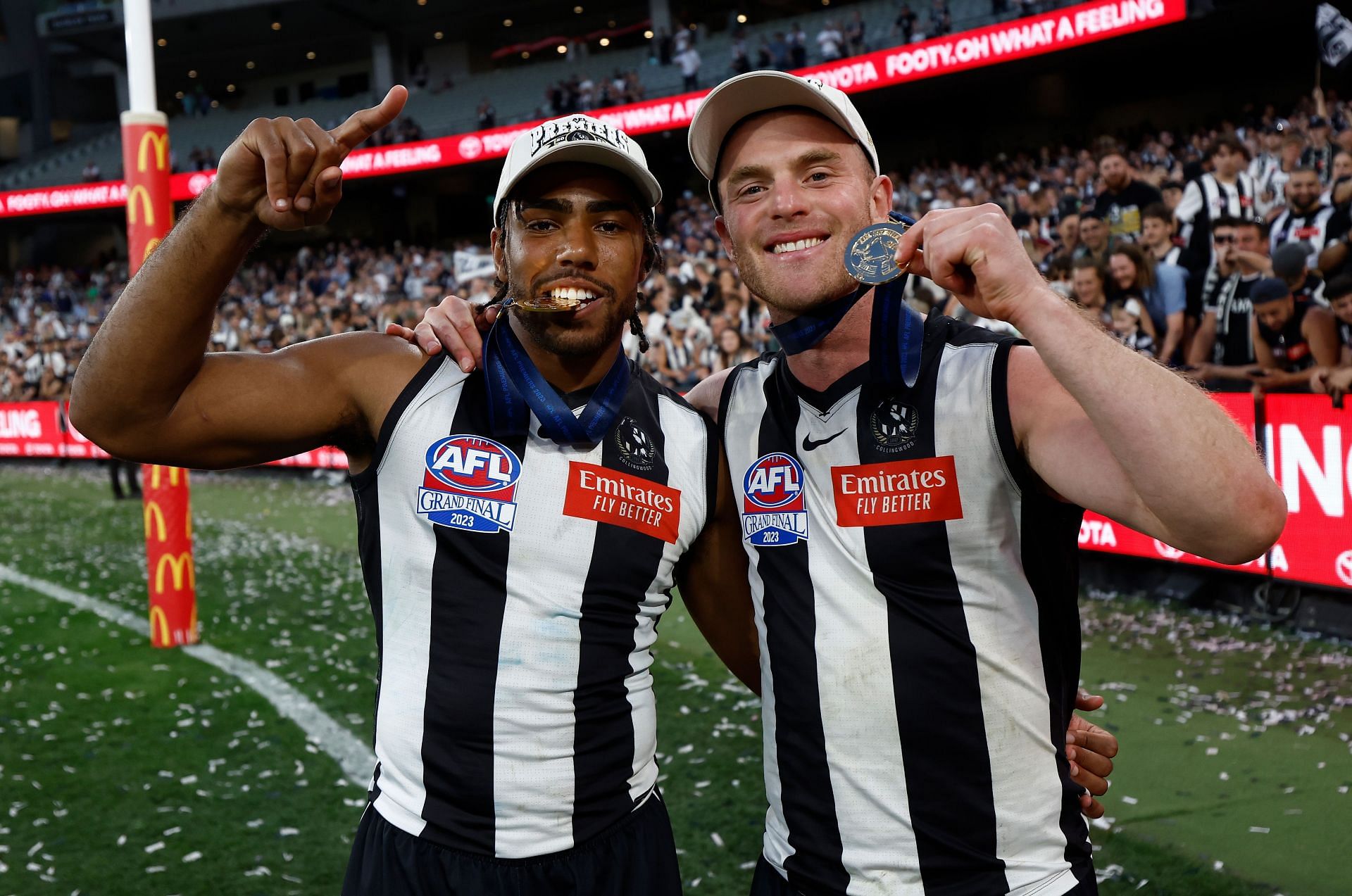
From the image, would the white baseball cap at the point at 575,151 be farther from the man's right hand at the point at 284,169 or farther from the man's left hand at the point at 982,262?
the man's left hand at the point at 982,262

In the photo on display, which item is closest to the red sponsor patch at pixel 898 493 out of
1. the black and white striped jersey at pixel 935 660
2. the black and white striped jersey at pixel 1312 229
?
the black and white striped jersey at pixel 935 660

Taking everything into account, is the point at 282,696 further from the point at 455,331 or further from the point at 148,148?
the point at 455,331

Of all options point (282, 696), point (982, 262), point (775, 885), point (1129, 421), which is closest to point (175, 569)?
point (282, 696)

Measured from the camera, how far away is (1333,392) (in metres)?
5.70

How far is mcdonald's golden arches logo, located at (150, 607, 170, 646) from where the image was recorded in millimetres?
6781

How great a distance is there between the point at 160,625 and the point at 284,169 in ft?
19.7

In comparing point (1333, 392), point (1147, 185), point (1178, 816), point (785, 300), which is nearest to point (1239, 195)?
point (1147, 185)

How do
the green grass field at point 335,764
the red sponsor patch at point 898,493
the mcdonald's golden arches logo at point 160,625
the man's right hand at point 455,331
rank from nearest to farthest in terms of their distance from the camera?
the red sponsor patch at point 898,493 → the man's right hand at point 455,331 → the green grass field at point 335,764 → the mcdonald's golden arches logo at point 160,625

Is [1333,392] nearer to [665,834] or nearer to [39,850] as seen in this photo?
[665,834]

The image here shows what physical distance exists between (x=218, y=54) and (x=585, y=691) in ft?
122

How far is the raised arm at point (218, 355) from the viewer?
1.69m

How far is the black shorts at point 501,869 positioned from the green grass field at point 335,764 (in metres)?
1.64

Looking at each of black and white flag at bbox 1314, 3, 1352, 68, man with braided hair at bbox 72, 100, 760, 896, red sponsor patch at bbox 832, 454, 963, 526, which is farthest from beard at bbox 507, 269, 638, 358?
black and white flag at bbox 1314, 3, 1352, 68

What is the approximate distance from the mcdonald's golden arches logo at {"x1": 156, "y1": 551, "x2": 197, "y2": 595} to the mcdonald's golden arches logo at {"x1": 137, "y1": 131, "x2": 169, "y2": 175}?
2.32 metres
